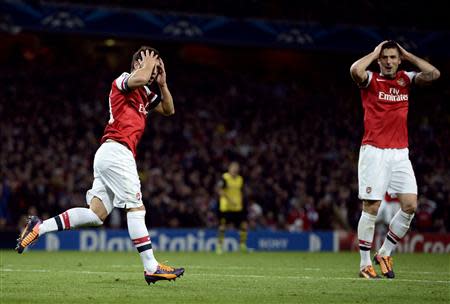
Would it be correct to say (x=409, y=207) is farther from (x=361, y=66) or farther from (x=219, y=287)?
(x=219, y=287)

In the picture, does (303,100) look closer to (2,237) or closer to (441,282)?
(2,237)

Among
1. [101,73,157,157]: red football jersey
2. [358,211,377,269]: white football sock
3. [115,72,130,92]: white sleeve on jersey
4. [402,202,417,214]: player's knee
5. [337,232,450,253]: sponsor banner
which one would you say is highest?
[115,72,130,92]: white sleeve on jersey

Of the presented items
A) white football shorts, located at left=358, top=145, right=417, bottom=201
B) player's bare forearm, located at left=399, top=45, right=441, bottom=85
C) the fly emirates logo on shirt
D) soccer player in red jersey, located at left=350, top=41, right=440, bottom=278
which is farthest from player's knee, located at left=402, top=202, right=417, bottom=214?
player's bare forearm, located at left=399, top=45, right=441, bottom=85

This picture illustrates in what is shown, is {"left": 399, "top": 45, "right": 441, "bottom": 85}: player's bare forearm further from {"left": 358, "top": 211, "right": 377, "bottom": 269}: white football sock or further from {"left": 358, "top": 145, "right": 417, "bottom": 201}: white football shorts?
{"left": 358, "top": 211, "right": 377, "bottom": 269}: white football sock

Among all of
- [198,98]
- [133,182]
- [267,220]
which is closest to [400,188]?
[133,182]

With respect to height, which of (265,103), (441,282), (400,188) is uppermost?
(265,103)

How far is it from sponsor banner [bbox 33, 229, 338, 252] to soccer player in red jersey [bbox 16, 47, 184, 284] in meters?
12.7

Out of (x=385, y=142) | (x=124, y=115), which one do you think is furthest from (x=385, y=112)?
(x=124, y=115)

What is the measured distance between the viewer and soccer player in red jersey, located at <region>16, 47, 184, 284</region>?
381 inches

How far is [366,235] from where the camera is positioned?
36.9 feet

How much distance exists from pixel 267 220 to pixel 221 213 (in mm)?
4384

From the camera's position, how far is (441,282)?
10.6m

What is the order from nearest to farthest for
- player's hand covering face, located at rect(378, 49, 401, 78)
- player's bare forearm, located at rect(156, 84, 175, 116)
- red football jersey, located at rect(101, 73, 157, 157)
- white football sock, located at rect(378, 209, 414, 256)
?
1. red football jersey, located at rect(101, 73, 157, 157)
2. player's bare forearm, located at rect(156, 84, 175, 116)
3. player's hand covering face, located at rect(378, 49, 401, 78)
4. white football sock, located at rect(378, 209, 414, 256)

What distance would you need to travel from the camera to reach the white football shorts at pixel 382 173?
436 inches
